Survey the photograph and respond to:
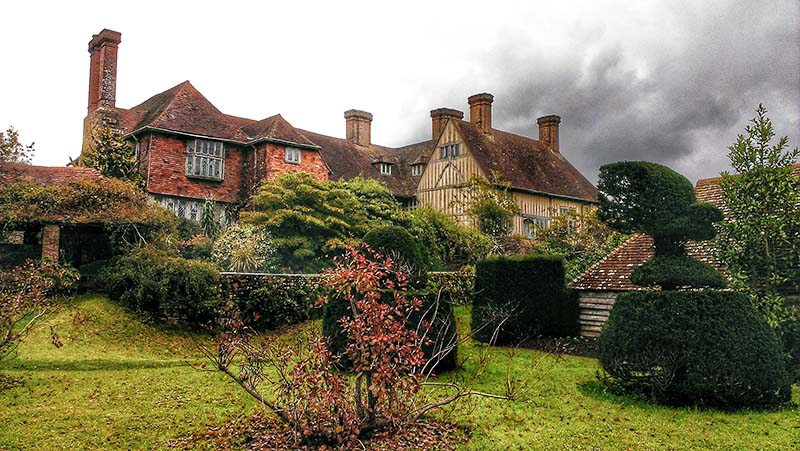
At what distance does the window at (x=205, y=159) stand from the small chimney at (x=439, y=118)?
48.2 ft

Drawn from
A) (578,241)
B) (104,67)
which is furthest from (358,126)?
(578,241)

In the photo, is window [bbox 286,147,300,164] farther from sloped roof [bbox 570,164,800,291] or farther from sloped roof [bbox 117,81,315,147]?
sloped roof [bbox 570,164,800,291]

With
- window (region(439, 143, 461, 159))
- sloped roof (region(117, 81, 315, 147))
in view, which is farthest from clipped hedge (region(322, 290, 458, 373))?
window (region(439, 143, 461, 159))

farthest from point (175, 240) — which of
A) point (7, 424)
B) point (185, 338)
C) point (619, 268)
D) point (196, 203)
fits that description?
point (619, 268)

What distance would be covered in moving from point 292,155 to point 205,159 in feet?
12.1

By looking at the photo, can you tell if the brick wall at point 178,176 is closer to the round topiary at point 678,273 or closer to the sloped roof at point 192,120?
the sloped roof at point 192,120

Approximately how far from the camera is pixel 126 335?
13.6 m

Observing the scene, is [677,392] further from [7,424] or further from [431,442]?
[7,424]

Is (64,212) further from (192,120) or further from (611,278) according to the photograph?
(611,278)

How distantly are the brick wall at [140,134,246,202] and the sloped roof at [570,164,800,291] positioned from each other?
52.1 feet

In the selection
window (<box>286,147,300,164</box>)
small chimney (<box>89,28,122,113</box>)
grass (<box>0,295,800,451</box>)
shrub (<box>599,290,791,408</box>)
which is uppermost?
small chimney (<box>89,28,122,113</box>)

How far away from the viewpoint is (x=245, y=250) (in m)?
19.3

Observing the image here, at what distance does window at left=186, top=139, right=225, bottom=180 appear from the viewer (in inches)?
973

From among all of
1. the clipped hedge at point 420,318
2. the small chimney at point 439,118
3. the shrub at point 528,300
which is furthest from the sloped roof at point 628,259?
the small chimney at point 439,118
